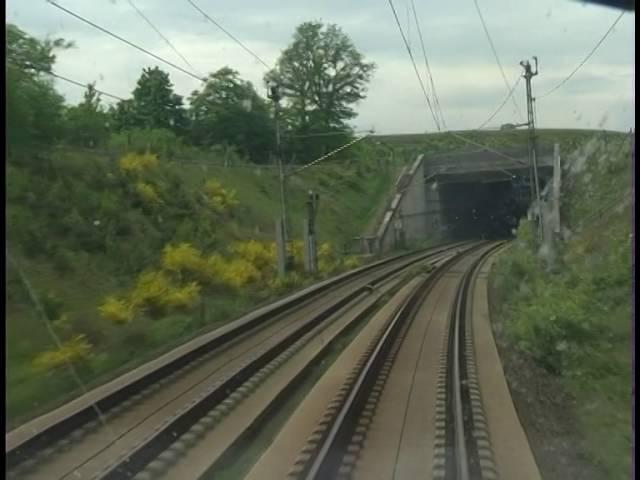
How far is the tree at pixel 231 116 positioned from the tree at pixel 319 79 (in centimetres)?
58

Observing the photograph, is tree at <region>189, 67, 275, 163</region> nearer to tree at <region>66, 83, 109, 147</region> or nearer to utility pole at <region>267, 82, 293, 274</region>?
utility pole at <region>267, 82, 293, 274</region>

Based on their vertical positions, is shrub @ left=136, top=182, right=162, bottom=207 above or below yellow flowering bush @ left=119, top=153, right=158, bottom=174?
below

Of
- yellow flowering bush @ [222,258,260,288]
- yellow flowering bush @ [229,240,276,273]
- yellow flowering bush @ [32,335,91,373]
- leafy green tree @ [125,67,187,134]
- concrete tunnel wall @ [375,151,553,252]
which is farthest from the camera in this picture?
concrete tunnel wall @ [375,151,553,252]

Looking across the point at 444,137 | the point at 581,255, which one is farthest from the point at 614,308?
the point at 444,137

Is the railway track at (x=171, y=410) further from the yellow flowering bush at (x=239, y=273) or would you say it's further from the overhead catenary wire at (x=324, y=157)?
the overhead catenary wire at (x=324, y=157)

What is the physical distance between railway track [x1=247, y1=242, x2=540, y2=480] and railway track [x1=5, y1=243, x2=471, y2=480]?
0.61 metres

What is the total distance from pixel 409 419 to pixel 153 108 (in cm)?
900

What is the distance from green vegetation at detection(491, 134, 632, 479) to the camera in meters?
8.02

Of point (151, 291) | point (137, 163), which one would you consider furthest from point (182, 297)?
point (137, 163)

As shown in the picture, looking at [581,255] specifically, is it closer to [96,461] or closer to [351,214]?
[351,214]

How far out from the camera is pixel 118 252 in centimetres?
1360

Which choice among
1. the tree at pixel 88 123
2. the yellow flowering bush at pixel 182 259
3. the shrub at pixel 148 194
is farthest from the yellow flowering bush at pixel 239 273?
the tree at pixel 88 123

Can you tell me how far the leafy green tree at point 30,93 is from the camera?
11.8m

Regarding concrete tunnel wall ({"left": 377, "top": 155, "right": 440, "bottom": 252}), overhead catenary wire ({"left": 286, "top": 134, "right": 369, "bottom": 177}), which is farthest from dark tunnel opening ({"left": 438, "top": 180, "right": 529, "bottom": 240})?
→ overhead catenary wire ({"left": 286, "top": 134, "right": 369, "bottom": 177})
